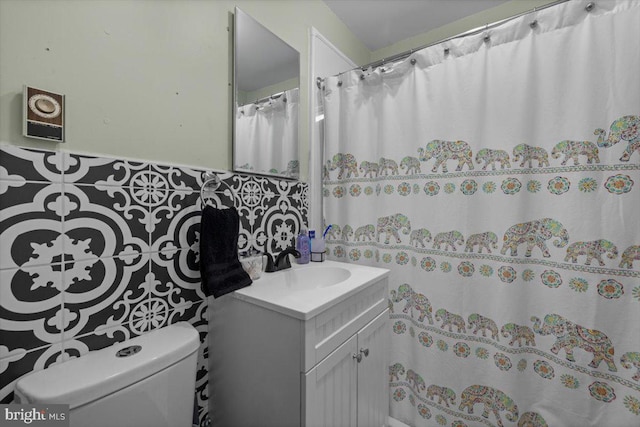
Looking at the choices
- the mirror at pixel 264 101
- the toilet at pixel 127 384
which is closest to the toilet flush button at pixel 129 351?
the toilet at pixel 127 384

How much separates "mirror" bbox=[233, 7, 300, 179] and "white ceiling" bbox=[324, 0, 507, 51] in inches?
26.7

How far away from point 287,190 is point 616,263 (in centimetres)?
138

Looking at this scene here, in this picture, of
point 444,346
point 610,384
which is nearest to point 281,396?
point 444,346

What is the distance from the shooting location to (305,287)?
3.96ft

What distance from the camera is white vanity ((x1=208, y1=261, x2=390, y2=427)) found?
779 mm

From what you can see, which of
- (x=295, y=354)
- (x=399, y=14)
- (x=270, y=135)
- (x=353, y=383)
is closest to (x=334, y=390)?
(x=353, y=383)

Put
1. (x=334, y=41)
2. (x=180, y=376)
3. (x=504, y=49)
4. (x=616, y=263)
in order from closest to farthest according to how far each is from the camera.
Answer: (x=180, y=376) < (x=616, y=263) < (x=504, y=49) < (x=334, y=41)

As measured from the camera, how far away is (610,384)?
3.22 ft

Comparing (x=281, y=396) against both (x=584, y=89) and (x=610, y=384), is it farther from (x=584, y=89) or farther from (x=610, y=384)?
(x=584, y=89)

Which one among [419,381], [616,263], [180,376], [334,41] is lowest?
[419,381]

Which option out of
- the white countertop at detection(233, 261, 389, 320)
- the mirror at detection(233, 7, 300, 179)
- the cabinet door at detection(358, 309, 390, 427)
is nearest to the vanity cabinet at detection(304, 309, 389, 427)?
the cabinet door at detection(358, 309, 390, 427)

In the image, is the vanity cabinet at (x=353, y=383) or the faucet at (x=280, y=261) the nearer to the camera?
the vanity cabinet at (x=353, y=383)

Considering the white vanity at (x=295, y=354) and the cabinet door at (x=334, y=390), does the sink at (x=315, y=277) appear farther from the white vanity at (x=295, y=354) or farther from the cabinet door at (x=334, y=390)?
the cabinet door at (x=334, y=390)

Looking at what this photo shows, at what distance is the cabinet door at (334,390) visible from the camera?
78 cm
